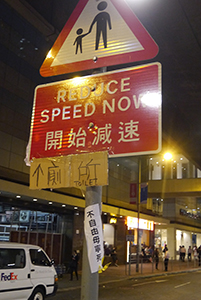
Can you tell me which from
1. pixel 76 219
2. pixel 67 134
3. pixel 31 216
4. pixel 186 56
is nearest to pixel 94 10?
pixel 67 134

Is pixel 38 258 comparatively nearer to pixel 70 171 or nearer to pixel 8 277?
pixel 8 277

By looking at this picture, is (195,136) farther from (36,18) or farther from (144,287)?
(144,287)

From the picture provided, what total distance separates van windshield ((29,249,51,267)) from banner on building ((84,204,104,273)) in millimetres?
8708

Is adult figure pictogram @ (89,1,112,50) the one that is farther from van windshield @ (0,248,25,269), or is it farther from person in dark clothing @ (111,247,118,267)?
person in dark clothing @ (111,247,118,267)

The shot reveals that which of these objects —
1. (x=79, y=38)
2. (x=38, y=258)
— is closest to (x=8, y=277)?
(x=38, y=258)

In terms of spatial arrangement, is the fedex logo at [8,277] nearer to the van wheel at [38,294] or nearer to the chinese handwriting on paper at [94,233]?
the van wheel at [38,294]

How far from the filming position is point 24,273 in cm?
1001

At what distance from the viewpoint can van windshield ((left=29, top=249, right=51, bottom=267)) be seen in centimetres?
1063

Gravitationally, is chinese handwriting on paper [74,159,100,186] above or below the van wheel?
above

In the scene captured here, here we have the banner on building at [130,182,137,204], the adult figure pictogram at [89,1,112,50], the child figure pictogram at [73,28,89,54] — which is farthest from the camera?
the banner on building at [130,182,137,204]

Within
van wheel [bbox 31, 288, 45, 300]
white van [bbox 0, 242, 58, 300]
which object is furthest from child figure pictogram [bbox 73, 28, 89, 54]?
van wheel [bbox 31, 288, 45, 300]

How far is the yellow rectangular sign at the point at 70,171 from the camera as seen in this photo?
2.53 m

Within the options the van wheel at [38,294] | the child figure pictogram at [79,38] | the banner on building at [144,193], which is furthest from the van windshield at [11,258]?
the banner on building at [144,193]

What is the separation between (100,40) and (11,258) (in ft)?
27.9
